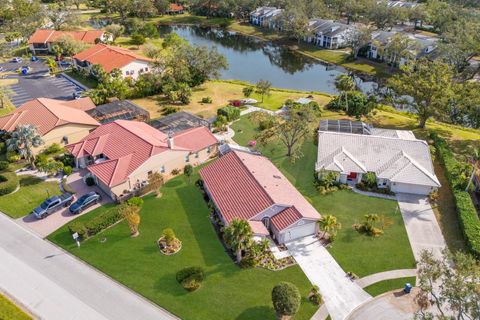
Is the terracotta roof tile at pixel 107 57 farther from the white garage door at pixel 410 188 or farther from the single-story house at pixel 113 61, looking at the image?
the white garage door at pixel 410 188

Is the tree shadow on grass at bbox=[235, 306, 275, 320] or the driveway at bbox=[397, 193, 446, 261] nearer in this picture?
the tree shadow on grass at bbox=[235, 306, 275, 320]

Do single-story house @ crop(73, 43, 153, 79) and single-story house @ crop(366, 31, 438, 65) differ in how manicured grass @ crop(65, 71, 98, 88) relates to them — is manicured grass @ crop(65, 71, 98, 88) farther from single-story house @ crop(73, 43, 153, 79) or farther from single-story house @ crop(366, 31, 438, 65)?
single-story house @ crop(366, 31, 438, 65)

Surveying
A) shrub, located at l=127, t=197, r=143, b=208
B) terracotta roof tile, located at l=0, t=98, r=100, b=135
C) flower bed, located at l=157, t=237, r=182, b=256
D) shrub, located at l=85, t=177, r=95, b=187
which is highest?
terracotta roof tile, located at l=0, t=98, r=100, b=135

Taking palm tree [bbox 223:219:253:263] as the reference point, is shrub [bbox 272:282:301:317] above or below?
below

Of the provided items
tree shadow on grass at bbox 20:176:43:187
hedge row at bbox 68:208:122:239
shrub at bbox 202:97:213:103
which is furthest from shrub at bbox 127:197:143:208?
shrub at bbox 202:97:213:103

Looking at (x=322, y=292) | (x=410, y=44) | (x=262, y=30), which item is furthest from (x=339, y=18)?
(x=322, y=292)

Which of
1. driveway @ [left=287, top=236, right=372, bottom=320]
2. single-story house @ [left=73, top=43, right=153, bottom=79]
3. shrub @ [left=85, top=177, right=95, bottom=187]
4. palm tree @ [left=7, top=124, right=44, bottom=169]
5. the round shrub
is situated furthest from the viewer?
single-story house @ [left=73, top=43, right=153, bottom=79]

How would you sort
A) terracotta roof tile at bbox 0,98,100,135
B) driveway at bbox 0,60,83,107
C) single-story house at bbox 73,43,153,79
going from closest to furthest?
1. terracotta roof tile at bbox 0,98,100,135
2. driveway at bbox 0,60,83,107
3. single-story house at bbox 73,43,153,79
